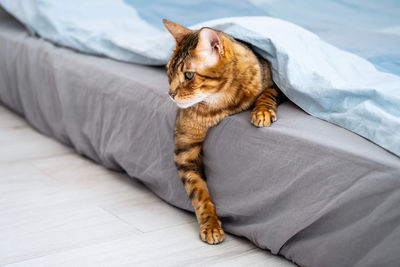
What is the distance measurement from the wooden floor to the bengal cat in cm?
11

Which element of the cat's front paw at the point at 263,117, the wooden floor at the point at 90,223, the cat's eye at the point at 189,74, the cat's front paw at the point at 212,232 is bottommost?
the wooden floor at the point at 90,223

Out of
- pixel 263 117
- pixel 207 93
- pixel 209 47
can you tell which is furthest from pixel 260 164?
pixel 209 47

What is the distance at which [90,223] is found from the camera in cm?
162

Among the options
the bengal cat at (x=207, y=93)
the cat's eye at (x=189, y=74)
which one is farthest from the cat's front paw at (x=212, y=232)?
the cat's eye at (x=189, y=74)

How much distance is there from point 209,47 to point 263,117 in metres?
0.25

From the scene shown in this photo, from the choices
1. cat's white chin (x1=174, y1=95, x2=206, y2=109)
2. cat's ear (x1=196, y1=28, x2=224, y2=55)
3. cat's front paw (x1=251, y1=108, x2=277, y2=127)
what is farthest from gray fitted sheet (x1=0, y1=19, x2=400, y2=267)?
cat's ear (x1=196, y1=28, x2=224, y2=55)

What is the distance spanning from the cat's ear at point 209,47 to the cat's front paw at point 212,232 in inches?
19.3

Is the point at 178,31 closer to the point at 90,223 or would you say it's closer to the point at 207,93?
the point at 207,93

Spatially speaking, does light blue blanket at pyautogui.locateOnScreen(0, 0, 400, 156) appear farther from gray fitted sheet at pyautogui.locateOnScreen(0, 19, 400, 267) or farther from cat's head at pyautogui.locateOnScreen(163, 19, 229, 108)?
cat's head at pyautogui.locateOnScreen(163, 19, 229, 108)

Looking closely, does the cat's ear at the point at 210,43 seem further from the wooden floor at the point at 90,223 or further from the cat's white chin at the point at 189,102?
the wooden floor at the point at 90,223

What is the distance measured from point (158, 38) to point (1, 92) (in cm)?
137

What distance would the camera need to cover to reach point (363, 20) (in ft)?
7.35

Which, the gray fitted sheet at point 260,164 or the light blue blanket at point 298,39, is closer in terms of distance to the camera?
the gray fitted sheet at point 260,164

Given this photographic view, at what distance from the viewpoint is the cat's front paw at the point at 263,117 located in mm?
1390
